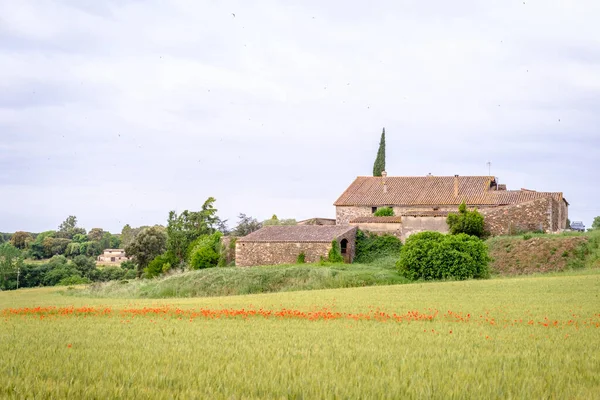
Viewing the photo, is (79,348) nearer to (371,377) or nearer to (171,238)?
(371,377)

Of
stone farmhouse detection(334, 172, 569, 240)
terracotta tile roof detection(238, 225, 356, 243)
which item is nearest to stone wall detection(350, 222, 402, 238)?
stone farmhouse detection(334, 172, 569, 240)

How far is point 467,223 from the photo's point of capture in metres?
55.5

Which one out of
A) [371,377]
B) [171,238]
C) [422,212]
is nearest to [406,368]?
[371,377]

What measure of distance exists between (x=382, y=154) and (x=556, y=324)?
60.9 meters

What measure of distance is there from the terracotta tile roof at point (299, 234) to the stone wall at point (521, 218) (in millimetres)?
11362

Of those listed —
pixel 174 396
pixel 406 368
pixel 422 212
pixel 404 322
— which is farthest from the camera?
pixel 422 212

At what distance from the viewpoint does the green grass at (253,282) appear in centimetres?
4166

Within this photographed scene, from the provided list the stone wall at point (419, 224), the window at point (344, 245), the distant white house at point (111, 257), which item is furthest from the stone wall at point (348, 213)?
the distant white house at point (111, 257)

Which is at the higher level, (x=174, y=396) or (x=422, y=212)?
(x=422, y=212)

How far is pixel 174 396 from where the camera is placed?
8398 mm

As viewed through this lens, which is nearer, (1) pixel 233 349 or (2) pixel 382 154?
(1) pixel 233 349

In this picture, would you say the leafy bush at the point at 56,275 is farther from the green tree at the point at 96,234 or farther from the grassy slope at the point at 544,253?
the green tree at the point at 96,234

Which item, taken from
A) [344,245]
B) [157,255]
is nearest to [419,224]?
[344,245]

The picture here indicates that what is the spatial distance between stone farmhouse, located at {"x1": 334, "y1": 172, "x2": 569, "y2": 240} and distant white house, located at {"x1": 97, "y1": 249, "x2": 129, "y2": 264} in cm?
6844
